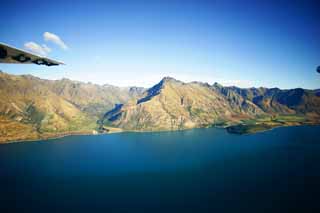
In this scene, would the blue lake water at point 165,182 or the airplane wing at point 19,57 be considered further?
the blue lake water at point 165,182

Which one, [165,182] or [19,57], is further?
[165,182]

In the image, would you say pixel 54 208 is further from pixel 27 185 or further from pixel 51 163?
pixel 51 163

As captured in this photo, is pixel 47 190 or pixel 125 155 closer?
pixel 47 190

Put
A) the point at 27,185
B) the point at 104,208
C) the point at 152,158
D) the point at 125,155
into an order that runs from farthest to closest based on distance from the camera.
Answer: the point at 125,155 → the point at 152,158 → the point at 27,185 → the point at 104,208

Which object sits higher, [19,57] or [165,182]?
[19,57]

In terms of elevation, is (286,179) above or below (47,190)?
above

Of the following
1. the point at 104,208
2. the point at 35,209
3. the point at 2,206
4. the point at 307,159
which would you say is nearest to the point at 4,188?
the point at 2,206

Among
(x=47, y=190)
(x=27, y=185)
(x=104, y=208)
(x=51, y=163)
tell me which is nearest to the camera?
(x=104, y=208)
